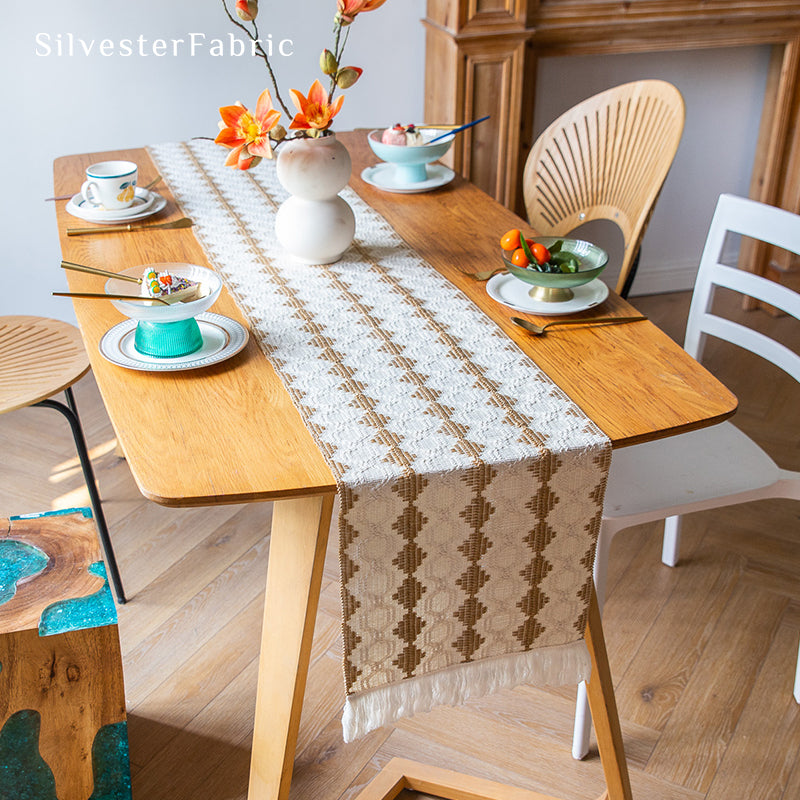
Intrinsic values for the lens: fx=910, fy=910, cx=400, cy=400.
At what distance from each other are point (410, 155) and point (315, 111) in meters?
0.44

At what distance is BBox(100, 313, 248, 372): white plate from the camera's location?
3.84ft

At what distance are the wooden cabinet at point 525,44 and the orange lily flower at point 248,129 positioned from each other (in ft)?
4.26

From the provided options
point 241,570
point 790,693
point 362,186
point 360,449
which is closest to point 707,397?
point 360,449

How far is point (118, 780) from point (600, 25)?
7.48ft

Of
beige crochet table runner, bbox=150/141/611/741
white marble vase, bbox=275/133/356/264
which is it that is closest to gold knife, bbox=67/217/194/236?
white marble vase, bbox=275/133/356/264

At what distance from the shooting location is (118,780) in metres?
1.38

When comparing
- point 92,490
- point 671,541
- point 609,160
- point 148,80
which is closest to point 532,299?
point 609,160

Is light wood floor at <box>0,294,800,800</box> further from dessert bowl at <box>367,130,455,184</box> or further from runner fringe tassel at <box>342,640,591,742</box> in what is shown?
dessert bowl at <box>367,130,455,184</box>

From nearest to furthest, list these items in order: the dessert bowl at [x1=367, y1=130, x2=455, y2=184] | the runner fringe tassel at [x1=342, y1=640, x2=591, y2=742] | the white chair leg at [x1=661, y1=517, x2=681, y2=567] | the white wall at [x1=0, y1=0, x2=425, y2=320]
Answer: the runner fringe tassel at [x1=342, y1=640, x2=591, y2=742], the dessert bowl at [x1=367, y1=130, x2=455, y2=184], the white chair leg at [x1=661, y1=517, x2=681, y2=567], the white wall at [x1=0, y1=0, x2=425, y2=320]

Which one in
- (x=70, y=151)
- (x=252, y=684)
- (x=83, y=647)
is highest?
(x=70, y=151)

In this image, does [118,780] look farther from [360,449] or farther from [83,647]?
[360,449]

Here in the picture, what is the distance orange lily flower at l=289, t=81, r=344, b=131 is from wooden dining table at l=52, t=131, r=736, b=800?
0.28 m

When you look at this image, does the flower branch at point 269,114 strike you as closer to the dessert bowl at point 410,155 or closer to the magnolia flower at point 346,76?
the magnolia flower at point 346,76

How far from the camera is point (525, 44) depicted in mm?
2549
